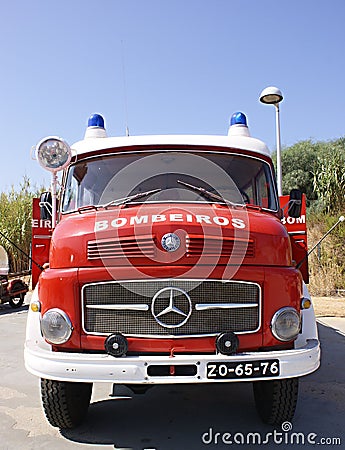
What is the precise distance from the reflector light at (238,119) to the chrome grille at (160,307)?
2249 millimetres

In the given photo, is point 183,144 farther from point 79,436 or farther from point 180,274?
point 79,436

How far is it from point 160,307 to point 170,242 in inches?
17.2

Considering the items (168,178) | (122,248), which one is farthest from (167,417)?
(168,178)

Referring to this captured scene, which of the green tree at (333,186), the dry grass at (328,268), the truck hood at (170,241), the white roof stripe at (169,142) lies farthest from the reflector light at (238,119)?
the green tree at (333,186)

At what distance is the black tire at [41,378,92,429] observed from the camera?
11.8 ft

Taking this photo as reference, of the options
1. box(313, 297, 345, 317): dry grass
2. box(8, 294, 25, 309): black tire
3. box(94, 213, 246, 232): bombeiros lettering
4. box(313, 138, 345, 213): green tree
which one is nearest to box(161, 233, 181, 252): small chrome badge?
box(94, 213, 246, 232): bombeiros lettering

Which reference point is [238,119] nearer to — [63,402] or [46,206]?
[46,206]

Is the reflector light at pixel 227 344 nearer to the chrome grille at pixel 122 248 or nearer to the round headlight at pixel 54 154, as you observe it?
the chrome grille at pixel 122 248

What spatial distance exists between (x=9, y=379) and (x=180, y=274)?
2940mm

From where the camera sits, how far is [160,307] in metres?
3.30

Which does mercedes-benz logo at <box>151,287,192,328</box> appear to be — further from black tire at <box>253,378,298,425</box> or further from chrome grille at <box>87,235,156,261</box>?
black tire at <box>253,378,298,425</box>

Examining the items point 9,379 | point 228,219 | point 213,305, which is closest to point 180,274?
point 213,305

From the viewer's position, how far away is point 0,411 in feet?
13.9

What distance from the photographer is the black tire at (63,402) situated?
361 cm
